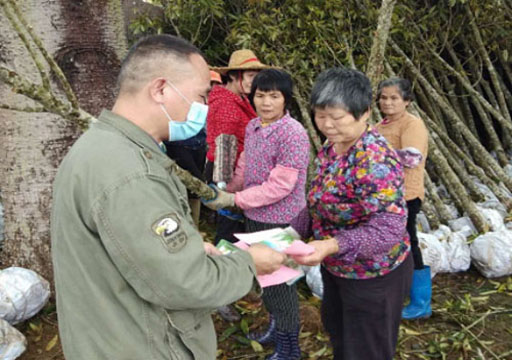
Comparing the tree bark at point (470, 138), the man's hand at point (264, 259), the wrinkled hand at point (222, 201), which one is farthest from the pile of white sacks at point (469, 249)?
the man's hand at point (264, 259)

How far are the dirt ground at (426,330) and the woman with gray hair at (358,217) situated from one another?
1.02 meters

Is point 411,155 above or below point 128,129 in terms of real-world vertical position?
below

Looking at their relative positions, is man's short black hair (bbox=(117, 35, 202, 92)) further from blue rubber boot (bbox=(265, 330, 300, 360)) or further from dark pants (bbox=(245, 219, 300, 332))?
blue rubber boot (bbox=(265, 330, 300, 360))

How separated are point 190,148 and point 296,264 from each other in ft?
4.69

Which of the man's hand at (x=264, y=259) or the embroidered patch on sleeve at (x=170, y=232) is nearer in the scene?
the embroidered patch on sleeve at (x=170, y=232)

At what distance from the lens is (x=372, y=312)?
1.70m

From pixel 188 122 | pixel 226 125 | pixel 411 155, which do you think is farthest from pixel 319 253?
pixel 411 155

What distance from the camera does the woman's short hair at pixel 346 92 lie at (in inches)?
62.9

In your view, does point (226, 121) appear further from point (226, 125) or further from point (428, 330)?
point (428, 330)

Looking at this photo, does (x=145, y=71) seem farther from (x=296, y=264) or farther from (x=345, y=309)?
(x=345, y=309)

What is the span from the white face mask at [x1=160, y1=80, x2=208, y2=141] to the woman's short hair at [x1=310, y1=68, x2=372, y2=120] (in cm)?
56

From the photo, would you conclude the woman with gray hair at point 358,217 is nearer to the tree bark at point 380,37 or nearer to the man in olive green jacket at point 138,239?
the man in olive green jacket at point 138,239

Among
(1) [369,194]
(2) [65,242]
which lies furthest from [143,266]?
(1) [369,194]

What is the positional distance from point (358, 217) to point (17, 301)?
7.38 ft
